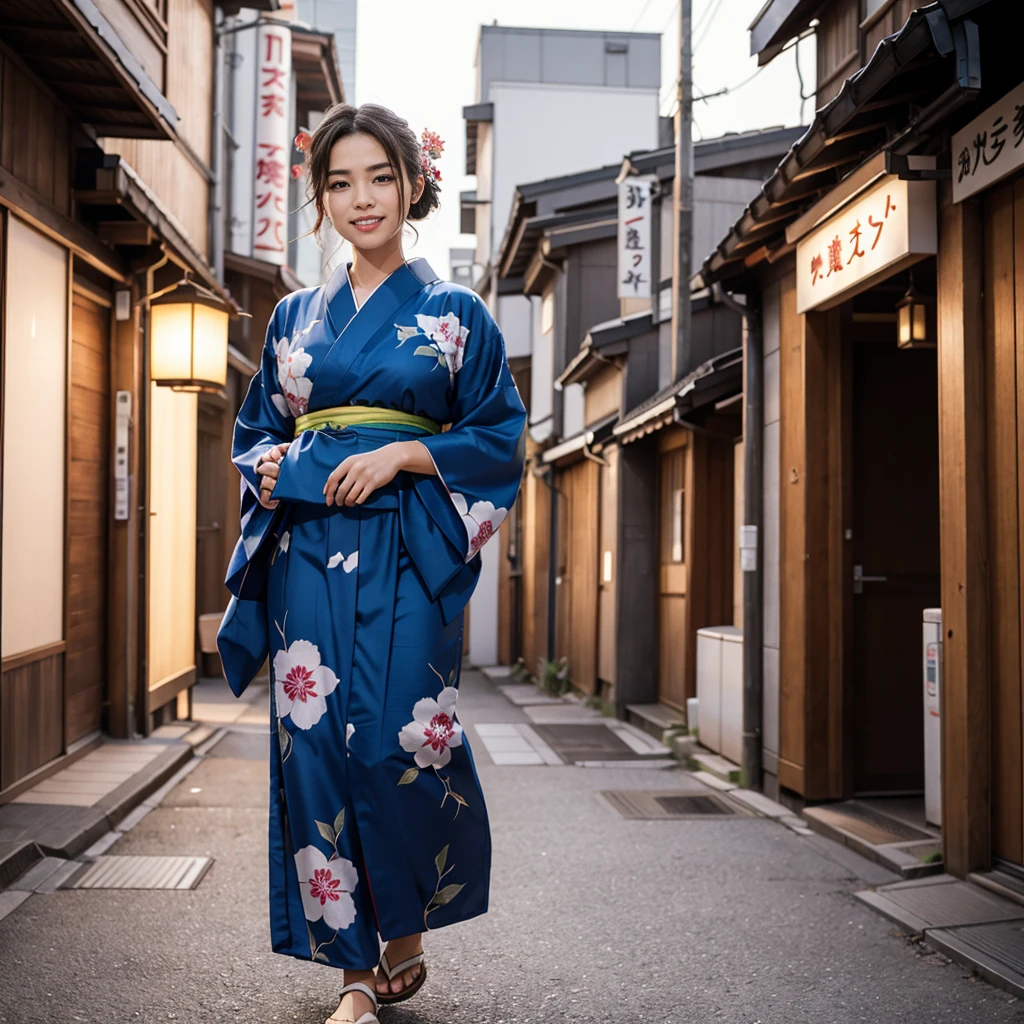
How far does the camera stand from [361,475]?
3.25 metres

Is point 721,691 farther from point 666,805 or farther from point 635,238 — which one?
point 635,238

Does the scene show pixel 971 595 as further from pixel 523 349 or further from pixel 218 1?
pixel 523 349

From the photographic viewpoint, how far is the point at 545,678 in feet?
55.1

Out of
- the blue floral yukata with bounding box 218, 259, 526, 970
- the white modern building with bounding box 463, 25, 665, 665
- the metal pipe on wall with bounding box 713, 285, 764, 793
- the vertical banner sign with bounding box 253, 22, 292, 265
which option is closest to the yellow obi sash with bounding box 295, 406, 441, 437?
the blue floral yukata with bounding box 218, 259, 526, 970

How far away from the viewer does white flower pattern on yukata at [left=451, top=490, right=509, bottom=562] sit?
3439 millimetres

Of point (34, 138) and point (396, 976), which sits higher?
point (34, 138)

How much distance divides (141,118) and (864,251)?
4.68 m

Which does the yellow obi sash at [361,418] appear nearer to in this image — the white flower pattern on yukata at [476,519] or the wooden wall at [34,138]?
the white flower pattern on yukata at [476,519]

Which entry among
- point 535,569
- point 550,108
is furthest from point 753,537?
point 550,108

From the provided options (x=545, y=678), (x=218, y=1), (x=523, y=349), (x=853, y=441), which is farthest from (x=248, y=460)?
(x=523, y=349)

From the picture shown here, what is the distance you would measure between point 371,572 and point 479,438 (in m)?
0.50

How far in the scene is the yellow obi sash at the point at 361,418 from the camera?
341cm

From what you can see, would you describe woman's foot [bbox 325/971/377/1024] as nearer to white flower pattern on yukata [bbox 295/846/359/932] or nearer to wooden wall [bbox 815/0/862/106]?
white flower pattern on yukata [bbox 295/846/359/932]

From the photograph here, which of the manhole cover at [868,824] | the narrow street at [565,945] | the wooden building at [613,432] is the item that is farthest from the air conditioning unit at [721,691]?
the narrow street at [565,945]
